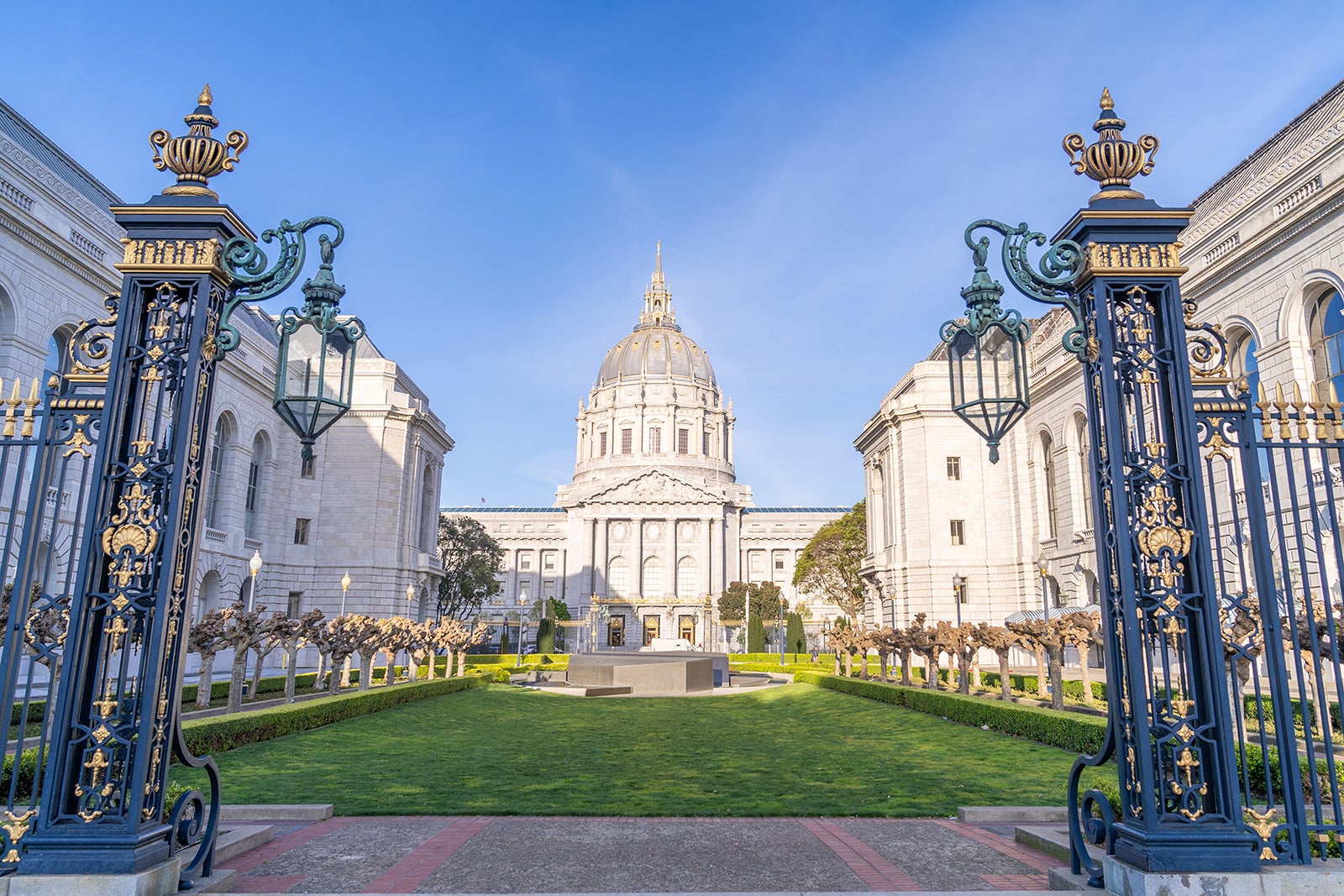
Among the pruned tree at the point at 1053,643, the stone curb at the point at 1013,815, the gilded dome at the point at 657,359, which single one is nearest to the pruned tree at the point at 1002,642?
the pruned tree at the point at 1053,643

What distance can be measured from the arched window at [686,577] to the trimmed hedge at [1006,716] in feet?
225

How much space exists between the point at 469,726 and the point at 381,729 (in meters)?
1.92

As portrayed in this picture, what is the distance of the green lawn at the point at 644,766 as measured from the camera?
10516mm

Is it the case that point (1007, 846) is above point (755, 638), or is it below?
below

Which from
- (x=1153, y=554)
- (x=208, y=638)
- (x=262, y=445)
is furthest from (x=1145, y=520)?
(x=262, y=445)

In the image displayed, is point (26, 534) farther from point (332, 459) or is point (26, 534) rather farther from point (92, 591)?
point (332, 459)

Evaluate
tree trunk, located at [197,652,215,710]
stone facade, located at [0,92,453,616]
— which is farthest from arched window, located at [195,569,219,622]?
tree trunk, located at [197,652,215,710]

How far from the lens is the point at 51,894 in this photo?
226 inches

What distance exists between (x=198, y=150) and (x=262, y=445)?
38987 mm

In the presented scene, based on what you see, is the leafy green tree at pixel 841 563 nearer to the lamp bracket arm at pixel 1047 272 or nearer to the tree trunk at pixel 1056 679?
the tree trunk at pixel 1056 679

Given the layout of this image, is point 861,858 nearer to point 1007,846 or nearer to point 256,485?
point 1007,846

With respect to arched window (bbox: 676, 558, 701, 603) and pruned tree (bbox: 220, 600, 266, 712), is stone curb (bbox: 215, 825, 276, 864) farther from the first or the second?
arched window (bbox: 676, 558, 701, 603)

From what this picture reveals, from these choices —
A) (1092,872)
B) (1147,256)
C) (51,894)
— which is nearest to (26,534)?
(51,894)

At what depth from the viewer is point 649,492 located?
9725 centimetres
